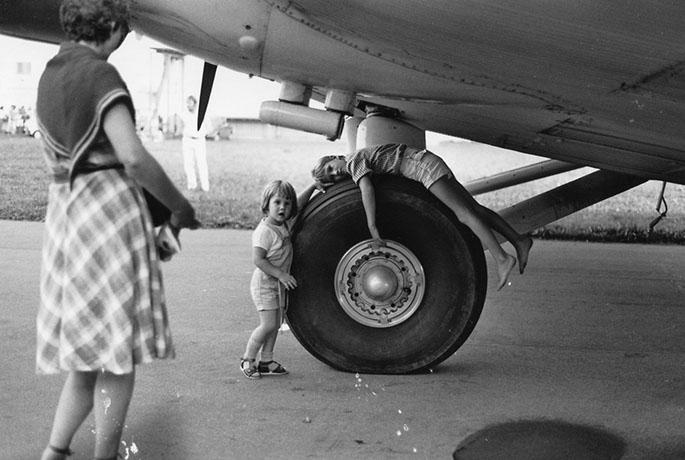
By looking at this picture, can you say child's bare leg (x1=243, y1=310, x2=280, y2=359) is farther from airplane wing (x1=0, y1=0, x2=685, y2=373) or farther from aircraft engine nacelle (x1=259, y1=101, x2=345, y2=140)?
aircraft engine nacelle (x1=259, y1=101, x2=345, y2=140)

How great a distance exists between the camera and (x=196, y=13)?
448 cm

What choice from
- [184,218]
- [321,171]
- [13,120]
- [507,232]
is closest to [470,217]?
[507,232]

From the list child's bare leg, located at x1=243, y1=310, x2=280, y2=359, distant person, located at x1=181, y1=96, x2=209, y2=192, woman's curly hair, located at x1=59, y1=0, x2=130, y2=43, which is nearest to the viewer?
woman's curly hair, located at x1=59, y1=0, x2=130, y2=43

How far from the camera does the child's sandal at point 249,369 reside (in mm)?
4758

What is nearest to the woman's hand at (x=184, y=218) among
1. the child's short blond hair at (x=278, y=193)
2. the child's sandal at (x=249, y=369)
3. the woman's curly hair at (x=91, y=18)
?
the woman's curly hair at (x=91, y=18)

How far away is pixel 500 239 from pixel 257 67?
1.54m

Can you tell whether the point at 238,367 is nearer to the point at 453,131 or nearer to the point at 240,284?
the point at 453,131

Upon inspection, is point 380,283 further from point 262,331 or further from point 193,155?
point 193,155

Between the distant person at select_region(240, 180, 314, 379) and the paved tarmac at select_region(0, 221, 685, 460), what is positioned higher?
the distant person at select_region(240, 180, 314, 379)

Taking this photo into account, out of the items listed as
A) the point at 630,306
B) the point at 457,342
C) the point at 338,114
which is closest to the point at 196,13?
the point at 338,114

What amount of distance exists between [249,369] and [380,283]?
735 millimetres

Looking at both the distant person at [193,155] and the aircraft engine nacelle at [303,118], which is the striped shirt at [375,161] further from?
the distant person at [193,155]

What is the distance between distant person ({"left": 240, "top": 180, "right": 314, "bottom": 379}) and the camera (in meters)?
4.72

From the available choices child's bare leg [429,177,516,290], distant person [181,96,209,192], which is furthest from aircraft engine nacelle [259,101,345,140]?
distant person [181,96,209,192]
